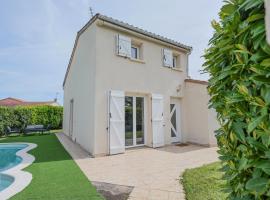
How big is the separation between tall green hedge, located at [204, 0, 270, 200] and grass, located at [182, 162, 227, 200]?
200cm

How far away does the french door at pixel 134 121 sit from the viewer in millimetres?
10930

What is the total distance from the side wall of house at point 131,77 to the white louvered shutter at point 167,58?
304 mm

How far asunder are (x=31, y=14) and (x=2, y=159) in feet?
28.1

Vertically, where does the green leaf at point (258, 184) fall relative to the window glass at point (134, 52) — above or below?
below

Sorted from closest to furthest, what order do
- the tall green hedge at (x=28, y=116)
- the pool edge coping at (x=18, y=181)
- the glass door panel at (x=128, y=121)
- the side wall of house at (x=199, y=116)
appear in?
1. the pool edge coping at (x=18, y=181)
2. the glass door panel at (x=128, y=121)
3. the side wall of house at (x=199, y=116)
4. the tall green hedge at (x=28, y=116)

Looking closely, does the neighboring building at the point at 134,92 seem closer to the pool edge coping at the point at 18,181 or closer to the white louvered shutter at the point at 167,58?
the white louvered shutter at the point at 167,58

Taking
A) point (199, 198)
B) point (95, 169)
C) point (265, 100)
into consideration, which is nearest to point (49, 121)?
point (95, 169)

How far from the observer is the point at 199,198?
4.19 metres

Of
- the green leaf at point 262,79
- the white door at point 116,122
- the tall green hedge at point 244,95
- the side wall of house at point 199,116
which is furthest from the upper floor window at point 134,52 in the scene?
the green leaf at point 262,79

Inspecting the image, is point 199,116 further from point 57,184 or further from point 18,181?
point 18,181

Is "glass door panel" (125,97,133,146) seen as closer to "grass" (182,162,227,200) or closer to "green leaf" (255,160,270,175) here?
"grass" (182,162,227,200)

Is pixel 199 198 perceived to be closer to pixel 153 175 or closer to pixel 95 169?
pixel 153 175

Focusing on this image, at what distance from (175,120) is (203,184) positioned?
8401 mm

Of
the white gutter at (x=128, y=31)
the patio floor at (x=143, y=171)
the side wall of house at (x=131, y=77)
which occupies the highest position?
the white gutter at (x=128, y=31)
